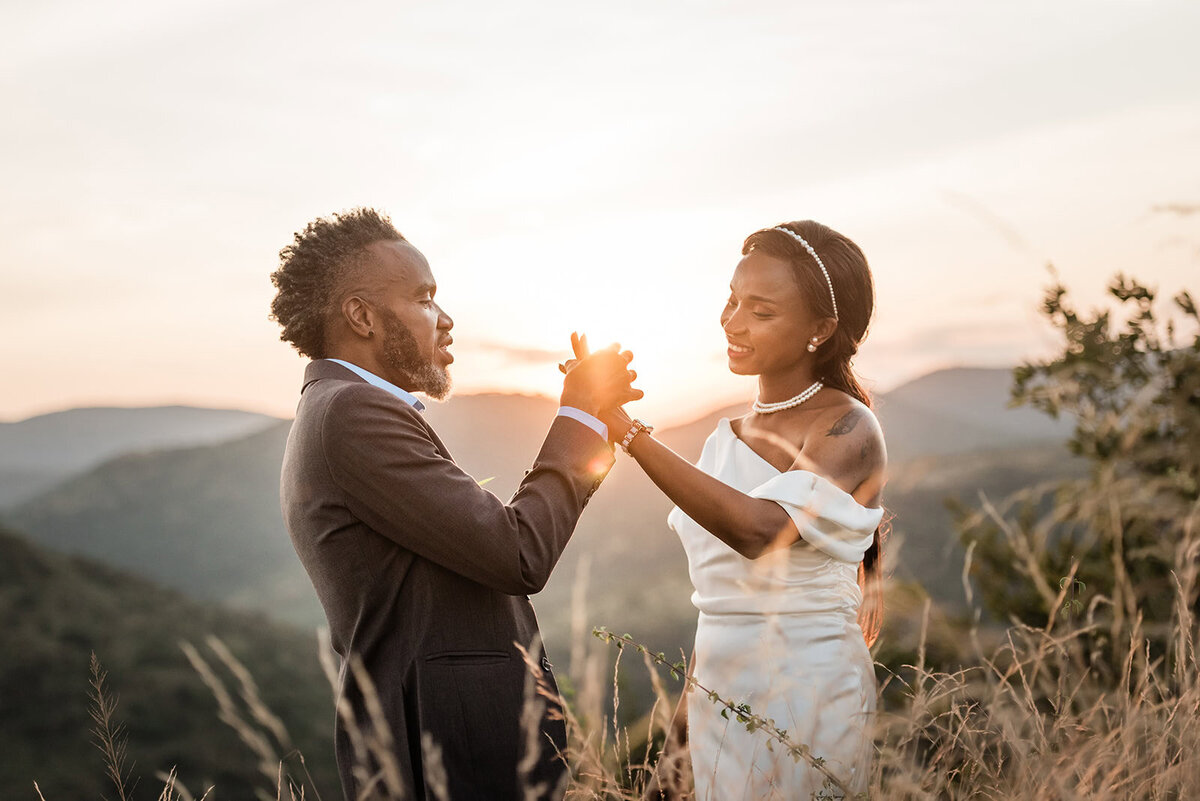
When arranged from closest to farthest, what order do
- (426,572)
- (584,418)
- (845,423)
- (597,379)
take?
(426,572) < (584,418) < (597,379) < (845,423)

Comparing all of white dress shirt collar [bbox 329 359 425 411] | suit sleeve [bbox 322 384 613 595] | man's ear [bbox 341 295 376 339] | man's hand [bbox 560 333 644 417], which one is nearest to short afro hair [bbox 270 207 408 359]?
man's ear [bbox 341 295 376 339]

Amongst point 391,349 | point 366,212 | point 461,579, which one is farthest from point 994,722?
point 366,212

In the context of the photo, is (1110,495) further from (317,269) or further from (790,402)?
(317,269)

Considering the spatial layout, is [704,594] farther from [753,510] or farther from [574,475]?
[574,475]

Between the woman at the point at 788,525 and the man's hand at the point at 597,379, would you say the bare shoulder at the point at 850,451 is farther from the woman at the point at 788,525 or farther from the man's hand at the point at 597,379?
the man's hand at the point at 597,379

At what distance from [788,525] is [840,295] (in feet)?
3.09

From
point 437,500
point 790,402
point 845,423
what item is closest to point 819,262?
point 790,402

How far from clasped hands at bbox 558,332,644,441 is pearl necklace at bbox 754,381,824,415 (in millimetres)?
662

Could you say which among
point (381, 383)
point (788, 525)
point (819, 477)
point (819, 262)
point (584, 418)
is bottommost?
point (788, 525)

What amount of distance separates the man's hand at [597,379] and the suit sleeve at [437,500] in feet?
0.86

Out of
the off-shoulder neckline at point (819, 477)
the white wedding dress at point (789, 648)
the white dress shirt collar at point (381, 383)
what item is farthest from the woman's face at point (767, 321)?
the white dress shirt collar at point (381, 383)

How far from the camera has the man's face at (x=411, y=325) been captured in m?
3.12

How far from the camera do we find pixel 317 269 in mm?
3230

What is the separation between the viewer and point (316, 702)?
1614 inches
